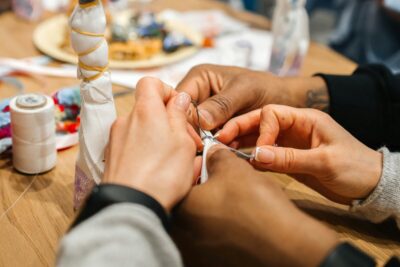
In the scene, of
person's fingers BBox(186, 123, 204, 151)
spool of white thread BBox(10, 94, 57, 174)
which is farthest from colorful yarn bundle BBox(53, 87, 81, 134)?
person's fingers BBox(186, 123, 204, 151)

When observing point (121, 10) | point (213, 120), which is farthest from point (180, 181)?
point (121, 10)

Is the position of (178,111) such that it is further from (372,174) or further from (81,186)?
(372,174)

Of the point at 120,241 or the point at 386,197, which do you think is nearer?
the point at 120,241

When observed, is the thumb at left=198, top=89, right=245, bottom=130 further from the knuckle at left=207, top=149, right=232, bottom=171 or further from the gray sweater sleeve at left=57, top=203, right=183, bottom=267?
the gray sweater sleeve at left=57, top=203, right=183, bottom=267

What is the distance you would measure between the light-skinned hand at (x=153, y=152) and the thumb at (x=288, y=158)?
0.12 meters

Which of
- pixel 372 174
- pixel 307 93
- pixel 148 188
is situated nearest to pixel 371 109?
pixel 307 93

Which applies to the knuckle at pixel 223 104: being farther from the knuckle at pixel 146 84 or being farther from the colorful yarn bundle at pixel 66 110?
the colorful yarn bundle at pixel 66 110

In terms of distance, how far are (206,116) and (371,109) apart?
15.0 inches

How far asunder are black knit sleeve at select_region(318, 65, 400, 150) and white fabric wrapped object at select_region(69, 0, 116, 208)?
0.50m

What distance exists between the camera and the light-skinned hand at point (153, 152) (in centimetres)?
56

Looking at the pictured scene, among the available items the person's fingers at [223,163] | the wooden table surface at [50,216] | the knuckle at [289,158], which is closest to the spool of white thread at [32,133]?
the wooden table surface at [50,216]

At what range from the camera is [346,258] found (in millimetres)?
496

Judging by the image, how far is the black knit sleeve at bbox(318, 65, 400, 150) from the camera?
0.93 metres

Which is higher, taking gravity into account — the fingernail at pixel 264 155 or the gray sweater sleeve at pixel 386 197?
the fingernail at pixel 264 155
